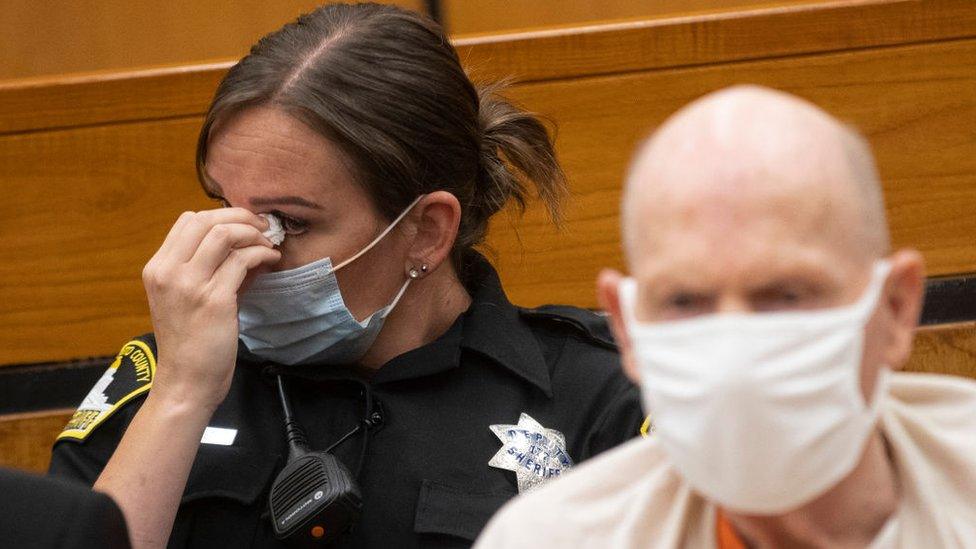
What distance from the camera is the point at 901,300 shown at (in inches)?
A: 61.3

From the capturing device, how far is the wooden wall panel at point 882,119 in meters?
3.52

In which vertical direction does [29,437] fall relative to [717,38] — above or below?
below

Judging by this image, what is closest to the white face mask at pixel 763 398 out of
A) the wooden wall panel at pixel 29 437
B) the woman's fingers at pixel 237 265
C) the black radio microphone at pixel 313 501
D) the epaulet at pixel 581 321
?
the black radio microphone at pixel 313 501

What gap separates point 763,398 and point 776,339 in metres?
0.06

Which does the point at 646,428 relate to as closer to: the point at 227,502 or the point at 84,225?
the point at 227,502

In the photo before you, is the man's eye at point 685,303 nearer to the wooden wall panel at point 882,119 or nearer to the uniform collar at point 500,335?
the uniform collar at point 500,335

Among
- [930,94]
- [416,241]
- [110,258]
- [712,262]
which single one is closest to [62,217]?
[110,258]

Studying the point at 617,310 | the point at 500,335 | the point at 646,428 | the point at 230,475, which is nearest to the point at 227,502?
the point at 230,475

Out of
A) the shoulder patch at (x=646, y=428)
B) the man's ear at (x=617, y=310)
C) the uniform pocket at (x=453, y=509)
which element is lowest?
the uniform pocket at (x=453, y=509)

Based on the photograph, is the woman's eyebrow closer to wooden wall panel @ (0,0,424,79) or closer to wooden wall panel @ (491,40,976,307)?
wooden wall panel @ (491,40,976,307)

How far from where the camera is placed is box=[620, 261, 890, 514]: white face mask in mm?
1430

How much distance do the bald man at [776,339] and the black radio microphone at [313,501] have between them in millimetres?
885

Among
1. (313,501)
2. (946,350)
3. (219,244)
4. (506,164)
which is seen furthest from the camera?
(946,350)

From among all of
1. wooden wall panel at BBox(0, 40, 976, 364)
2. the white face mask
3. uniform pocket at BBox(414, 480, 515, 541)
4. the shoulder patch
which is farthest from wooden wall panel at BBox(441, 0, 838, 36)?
the white face mask
